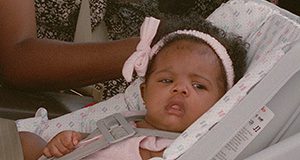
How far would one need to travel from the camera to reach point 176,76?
1.35m

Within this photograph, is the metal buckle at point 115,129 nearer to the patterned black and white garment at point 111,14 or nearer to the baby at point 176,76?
Answer: the baby at point 176,76

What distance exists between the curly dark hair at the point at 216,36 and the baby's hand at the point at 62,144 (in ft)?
0.91

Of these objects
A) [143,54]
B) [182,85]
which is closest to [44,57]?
[143,54]

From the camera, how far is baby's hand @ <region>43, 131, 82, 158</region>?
1319 mm

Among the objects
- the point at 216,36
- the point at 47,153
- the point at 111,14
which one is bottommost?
the point at 47,153

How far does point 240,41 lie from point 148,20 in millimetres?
199

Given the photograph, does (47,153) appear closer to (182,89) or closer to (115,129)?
(115,129)

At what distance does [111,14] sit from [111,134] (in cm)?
101

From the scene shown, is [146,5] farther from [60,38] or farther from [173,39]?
[173,39]

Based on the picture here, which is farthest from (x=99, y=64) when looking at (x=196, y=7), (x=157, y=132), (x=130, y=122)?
(x=196, y=7)

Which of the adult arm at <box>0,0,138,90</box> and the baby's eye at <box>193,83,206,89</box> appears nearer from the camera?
the baby's eye at <box>193,83,206,89</box>

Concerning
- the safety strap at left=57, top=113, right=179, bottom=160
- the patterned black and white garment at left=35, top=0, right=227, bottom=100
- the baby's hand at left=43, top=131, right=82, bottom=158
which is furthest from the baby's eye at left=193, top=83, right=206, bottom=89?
the patterned black and white garment at left=35, top=0, right=227, bottom=100

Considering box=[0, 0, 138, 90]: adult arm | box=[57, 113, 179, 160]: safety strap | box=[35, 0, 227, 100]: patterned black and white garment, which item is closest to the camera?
box=[57, 113, 179, 160]: safety strap

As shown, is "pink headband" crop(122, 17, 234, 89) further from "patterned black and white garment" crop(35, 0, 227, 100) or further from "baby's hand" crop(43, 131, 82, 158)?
"patterned black and white garment" crop(35, 0, 227, 100)
